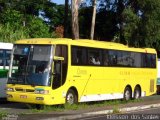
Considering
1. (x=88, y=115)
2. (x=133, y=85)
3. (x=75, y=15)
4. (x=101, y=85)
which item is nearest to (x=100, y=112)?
(x=88, y=115)

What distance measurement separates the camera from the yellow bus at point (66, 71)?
20.8m

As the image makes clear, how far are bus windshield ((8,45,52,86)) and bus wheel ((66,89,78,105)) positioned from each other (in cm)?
159

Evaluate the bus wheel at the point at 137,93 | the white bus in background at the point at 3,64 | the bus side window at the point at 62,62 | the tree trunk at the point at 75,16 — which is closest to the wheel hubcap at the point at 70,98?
the bus side window at the point at 62,62

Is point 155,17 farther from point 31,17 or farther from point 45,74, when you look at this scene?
point 45,74

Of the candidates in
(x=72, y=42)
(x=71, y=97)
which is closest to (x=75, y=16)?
(x=72, y=42)

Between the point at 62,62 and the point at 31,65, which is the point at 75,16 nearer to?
the point at 62,62

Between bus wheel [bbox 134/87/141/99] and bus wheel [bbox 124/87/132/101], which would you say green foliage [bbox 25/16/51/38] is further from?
bus wheel [bbox 124/87/132/101]

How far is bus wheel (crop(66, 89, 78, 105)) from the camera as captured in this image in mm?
21922

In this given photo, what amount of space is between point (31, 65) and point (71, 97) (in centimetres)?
249

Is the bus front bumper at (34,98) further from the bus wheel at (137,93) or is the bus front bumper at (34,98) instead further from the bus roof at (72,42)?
the bus wheel at (137,93)

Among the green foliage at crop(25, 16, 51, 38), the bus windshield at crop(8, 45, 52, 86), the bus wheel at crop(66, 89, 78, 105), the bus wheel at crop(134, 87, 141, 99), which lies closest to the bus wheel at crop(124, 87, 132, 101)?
the bus wheel at crop(134, 87, 141, 99)

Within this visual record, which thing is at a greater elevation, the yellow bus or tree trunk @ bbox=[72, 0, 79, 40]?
tree trunk @ bbox=[72, 0, 79, 40]

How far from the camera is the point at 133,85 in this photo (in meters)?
28.3

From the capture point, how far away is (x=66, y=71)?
21562 mm
